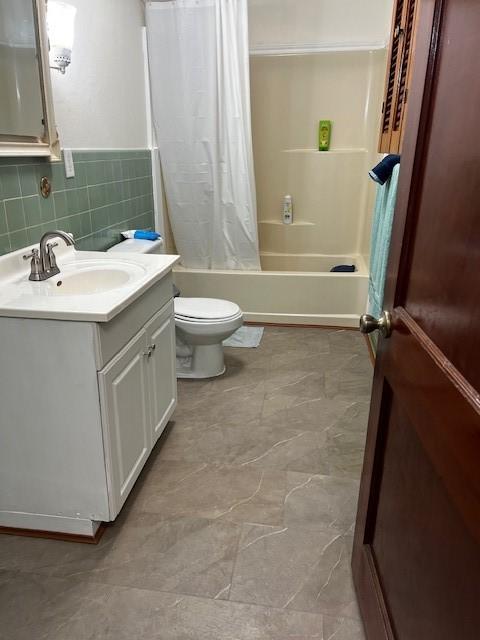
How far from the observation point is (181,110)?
9.84ft

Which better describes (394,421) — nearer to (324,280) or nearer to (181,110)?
(324,280)

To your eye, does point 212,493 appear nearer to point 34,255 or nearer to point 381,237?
point 34,255

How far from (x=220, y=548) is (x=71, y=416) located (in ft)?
2.15

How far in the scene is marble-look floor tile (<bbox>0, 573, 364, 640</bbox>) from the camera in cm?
125

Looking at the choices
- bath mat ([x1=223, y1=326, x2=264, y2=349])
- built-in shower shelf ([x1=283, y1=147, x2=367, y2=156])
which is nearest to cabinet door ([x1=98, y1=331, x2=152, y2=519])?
bath mat ([x1=223, y1=326, x2=264, y2=349])

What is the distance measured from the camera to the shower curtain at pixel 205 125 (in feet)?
9.30

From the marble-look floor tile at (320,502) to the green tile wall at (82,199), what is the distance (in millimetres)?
1387

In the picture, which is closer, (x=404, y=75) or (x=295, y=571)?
(x=295, y=571)

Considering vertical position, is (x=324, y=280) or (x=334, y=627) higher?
(x=324, y=280)

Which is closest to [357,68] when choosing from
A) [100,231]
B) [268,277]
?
[268,277]

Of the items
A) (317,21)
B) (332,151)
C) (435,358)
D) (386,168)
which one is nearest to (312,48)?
(317,21)

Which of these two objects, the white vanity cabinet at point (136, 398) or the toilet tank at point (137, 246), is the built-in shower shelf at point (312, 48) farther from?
the white vanity cabinet at point (136, 398)

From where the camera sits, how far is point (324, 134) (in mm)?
3561

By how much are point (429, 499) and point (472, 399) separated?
10.8 inches
